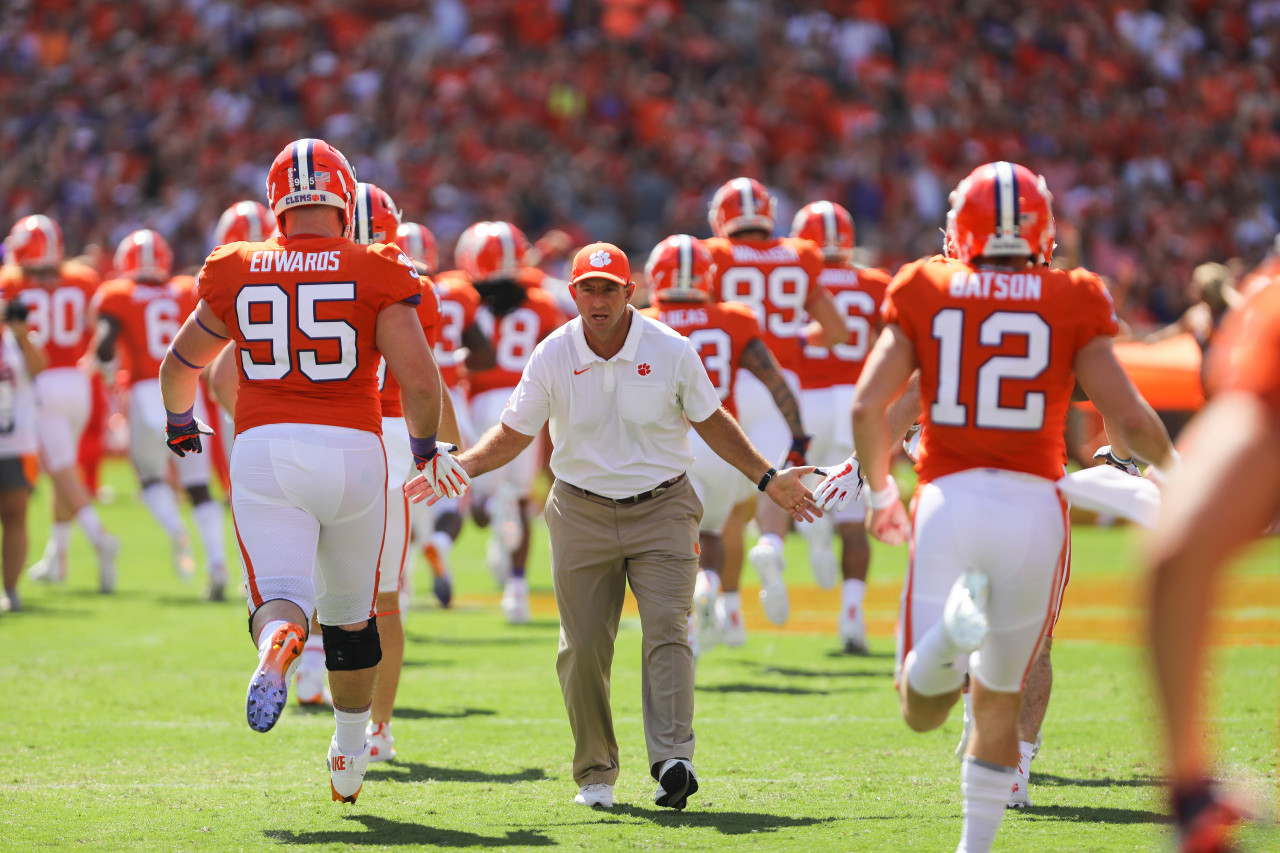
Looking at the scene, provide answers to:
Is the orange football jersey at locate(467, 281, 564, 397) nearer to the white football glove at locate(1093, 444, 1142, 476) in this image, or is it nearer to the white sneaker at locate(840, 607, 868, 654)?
the white sneaker at locate(840, 607, 868, 654)

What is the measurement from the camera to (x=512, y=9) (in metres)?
24.6

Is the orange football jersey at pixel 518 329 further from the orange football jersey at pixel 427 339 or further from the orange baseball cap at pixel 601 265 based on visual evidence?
the orange baseball cap at pixel 601 265

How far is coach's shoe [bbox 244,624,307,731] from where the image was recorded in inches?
182

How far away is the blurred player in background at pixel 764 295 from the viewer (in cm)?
918

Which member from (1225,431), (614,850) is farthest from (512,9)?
(1225,431)

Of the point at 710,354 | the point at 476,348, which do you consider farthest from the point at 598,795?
the point at 476,348

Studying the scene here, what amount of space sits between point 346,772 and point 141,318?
661 cm

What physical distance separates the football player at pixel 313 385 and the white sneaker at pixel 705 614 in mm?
3047

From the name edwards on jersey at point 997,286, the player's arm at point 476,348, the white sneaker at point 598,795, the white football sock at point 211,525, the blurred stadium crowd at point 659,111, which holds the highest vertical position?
the blurred stadium crowd at point 659,111

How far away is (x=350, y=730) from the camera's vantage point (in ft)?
17.6

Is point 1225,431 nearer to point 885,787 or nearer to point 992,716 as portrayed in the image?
point 992,716

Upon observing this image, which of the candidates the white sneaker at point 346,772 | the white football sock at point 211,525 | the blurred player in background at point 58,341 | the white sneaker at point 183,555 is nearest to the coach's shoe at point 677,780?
the white sneaker at point 346,772

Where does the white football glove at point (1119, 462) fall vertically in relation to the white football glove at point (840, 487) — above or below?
above

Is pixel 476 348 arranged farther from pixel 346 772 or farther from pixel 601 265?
pixel 346 772
